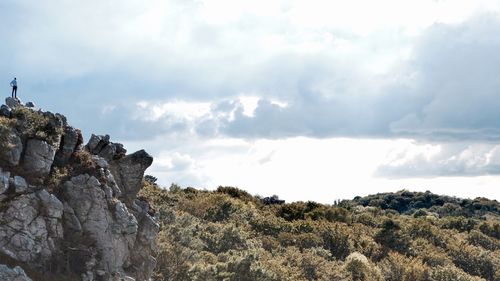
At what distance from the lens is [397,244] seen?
8475cm

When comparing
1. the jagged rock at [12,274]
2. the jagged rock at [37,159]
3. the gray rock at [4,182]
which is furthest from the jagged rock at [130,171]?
the jagged rock at [12,274]

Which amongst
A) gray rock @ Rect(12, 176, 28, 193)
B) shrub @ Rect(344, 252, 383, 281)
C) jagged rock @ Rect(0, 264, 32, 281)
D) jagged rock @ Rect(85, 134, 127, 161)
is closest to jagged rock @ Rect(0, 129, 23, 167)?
gray rock @ Rect(12, 176, 28, 193)

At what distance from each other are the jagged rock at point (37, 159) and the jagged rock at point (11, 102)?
3908mm

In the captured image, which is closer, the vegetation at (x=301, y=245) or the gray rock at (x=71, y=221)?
the gray rock at (x=71, y=221)

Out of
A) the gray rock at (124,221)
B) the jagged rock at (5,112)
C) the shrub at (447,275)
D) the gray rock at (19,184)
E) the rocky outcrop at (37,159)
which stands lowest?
the shrub at (447,275)

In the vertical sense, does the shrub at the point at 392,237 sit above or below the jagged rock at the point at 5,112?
below

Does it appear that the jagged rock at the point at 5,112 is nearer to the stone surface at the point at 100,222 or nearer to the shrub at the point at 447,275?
the stone surface at the point at 100,222

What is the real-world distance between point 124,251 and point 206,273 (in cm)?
891

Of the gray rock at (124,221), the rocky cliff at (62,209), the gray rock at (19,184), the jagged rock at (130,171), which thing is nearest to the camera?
the rocky cliff at (62,209)

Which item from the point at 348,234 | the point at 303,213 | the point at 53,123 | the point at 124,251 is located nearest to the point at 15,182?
the point at 53,123

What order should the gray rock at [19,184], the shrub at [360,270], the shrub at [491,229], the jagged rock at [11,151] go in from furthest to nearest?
1. the shrub at [491,229]
2. the shrub at [360,270]
3. the jagged rock at [11,151]
4. the gray rock at [19,184]

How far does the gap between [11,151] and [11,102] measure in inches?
213

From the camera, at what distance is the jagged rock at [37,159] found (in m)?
33.7

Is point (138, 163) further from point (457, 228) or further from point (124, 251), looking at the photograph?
point (457, 228)
